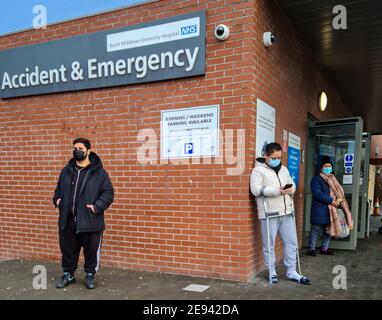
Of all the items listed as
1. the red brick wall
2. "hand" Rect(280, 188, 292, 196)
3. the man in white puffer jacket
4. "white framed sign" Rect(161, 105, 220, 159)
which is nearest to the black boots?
the red brick wall

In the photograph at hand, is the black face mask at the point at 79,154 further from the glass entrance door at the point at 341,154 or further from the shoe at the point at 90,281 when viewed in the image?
the glass entrance door at the point at 341,154

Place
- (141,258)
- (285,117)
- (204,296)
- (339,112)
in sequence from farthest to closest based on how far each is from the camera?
(339,112) → (285,117) → (141,258) → (204,296)

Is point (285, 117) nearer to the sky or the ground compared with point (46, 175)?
nearer to the sky

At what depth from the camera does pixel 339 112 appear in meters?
10.2

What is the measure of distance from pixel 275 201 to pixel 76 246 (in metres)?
2.46

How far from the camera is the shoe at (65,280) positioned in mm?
4578

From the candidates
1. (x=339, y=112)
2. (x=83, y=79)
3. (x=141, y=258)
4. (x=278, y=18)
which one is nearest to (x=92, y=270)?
(x=141, y=258)

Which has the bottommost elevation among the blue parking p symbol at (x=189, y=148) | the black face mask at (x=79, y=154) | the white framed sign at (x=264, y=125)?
the black face mask at (x=79, y=154)

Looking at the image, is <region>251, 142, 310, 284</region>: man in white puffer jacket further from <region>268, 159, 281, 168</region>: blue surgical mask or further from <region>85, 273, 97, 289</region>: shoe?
<region>85, 273, 97, 289</region>: shoe

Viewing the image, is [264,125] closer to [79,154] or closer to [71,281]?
[79,154]

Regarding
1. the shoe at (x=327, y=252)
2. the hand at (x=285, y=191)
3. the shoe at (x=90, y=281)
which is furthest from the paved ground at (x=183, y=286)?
the hand at (x=285, y=191)

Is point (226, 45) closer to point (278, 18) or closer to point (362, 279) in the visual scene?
point (278, 18)

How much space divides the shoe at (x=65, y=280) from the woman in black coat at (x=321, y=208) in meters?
3.76

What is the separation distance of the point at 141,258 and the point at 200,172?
4.91ft
